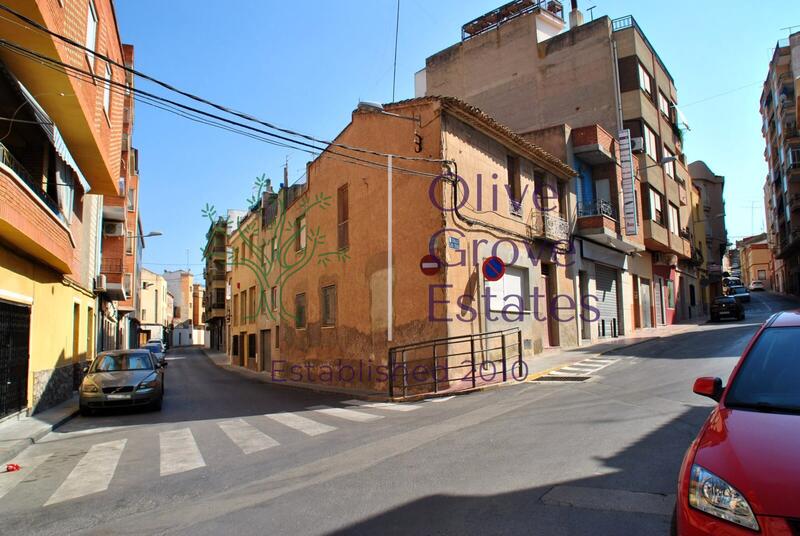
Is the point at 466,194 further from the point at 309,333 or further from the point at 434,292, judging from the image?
the point at 309,333

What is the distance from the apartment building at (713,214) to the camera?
4556 cm

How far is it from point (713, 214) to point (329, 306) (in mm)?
43023

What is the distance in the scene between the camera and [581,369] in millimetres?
12859

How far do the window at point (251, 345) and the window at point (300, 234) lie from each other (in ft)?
38.1

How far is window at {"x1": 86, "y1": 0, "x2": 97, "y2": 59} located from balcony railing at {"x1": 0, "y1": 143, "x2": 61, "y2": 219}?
335 cm

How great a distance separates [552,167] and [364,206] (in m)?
6.82

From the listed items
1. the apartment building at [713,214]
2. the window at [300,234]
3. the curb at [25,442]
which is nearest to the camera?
the curb at [25,442]

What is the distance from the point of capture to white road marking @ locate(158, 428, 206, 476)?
6.55 metres

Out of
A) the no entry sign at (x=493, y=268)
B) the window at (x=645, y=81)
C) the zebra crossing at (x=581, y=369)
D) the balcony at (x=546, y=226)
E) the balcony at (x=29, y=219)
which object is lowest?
the zebra crossing at (x=581, y=369)

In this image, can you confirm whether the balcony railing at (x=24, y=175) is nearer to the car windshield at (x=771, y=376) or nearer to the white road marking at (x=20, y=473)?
the white road marking at (x=20, y=473)

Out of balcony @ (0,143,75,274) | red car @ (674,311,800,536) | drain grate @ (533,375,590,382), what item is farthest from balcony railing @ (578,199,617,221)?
red car @ (674,311,800,536)

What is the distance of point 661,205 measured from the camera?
2778cm

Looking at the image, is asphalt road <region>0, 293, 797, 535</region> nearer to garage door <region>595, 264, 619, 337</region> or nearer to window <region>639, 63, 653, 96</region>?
garage door <region>595, 264, 619, 337</region>

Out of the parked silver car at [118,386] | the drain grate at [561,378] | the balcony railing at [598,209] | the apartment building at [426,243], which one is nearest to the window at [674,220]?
the balcony railing at [598,209]
